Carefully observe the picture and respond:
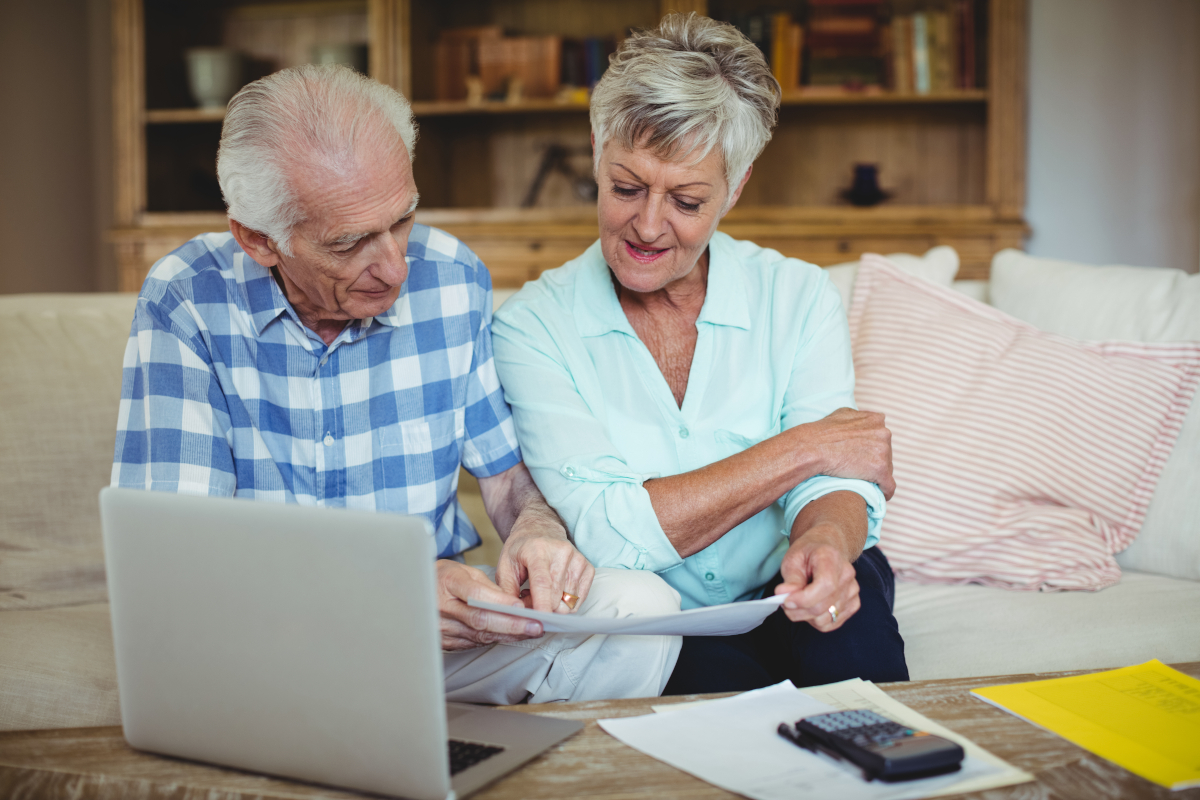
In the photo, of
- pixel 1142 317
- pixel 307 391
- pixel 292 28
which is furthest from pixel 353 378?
pixel 292 28

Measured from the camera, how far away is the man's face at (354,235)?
1105 mm

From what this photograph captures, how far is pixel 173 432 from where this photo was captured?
1.14 m

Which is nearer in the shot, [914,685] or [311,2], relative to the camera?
[914,685]

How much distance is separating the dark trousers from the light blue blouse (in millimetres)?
95

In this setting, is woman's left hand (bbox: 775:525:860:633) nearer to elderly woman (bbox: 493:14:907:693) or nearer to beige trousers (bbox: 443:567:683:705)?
elderly woman (bbox: 493:14:907:693)

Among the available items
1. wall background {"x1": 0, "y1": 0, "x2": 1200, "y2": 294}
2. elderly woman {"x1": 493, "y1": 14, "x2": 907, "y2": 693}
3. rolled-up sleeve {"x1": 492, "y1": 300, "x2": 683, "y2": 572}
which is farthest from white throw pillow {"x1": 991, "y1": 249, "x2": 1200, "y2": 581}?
wall background {"x1": 0, "y1": 0, "x2": 1200, "y2": 294}

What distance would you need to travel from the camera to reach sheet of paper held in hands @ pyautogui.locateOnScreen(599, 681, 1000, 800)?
2.29 ft

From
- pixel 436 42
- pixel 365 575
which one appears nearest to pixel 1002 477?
pixel 365 575

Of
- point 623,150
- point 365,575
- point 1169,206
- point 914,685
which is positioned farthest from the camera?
point 1169,206

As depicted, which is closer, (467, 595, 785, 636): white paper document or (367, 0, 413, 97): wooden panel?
(467, 595, 785, 636): white paper document

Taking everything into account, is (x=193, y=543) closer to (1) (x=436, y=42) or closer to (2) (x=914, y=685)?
(2) (x=914, y=685)

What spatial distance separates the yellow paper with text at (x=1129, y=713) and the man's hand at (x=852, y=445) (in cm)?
37

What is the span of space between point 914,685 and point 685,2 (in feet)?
8.54

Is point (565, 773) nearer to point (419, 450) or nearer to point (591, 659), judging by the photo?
point (591, 659)
